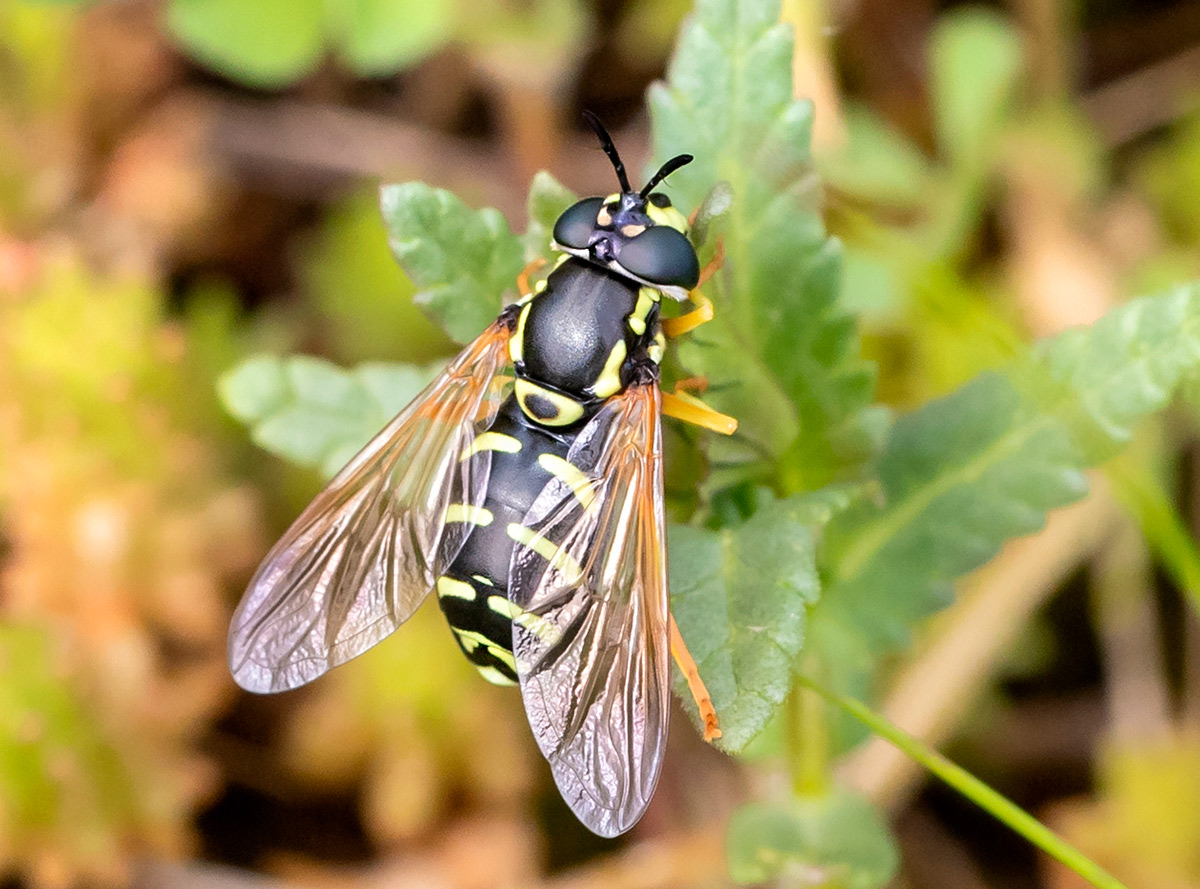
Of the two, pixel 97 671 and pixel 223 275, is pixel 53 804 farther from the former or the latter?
pixel 223 275

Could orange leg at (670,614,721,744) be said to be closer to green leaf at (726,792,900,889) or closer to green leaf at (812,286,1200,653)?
green leaf at (812,286,1200,653)

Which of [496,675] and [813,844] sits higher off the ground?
[496,675]

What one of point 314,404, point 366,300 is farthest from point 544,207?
point 366,300

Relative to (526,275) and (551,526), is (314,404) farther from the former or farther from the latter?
(551,526)

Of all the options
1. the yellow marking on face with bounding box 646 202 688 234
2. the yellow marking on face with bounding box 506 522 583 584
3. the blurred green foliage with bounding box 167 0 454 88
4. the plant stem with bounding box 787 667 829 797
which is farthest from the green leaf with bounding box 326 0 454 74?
the plant stem with bounding box 787 667 829 797

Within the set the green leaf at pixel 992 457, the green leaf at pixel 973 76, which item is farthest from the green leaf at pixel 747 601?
the green leaf at pixel 973 76

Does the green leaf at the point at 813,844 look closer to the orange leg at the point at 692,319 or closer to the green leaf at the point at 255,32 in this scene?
the orange leg at the point at 692,319
